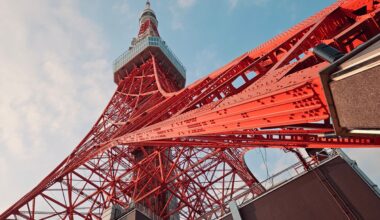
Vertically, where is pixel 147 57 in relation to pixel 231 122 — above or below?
above

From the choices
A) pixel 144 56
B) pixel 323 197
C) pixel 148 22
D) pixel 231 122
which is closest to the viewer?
pixel 231 122

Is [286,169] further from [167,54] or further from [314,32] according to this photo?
[167,54]

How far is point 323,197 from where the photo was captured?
9898 mm

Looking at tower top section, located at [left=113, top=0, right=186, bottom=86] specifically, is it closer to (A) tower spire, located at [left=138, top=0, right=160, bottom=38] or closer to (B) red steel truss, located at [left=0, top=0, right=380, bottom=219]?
(A) tower spire, located at [left=138, top=0, right=160, bottom=38]

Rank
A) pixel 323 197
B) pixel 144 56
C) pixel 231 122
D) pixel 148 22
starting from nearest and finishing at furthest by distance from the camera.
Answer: pixel 231 122 → pixel 323 197 → pixel 144 56 → pixel 148 22

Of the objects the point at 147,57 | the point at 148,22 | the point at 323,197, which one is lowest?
the point at 323,197

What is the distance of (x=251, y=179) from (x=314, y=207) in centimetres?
991

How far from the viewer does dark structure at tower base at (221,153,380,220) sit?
30.4 feet

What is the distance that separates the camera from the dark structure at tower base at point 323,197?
9258mm

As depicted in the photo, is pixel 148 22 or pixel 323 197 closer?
pixel 323 197

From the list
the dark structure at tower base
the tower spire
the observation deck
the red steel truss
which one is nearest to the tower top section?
the observation deck

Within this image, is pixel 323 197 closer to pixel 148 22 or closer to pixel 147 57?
pixel 147 57

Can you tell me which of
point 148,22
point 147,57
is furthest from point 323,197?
point 148,22

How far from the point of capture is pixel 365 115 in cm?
213
